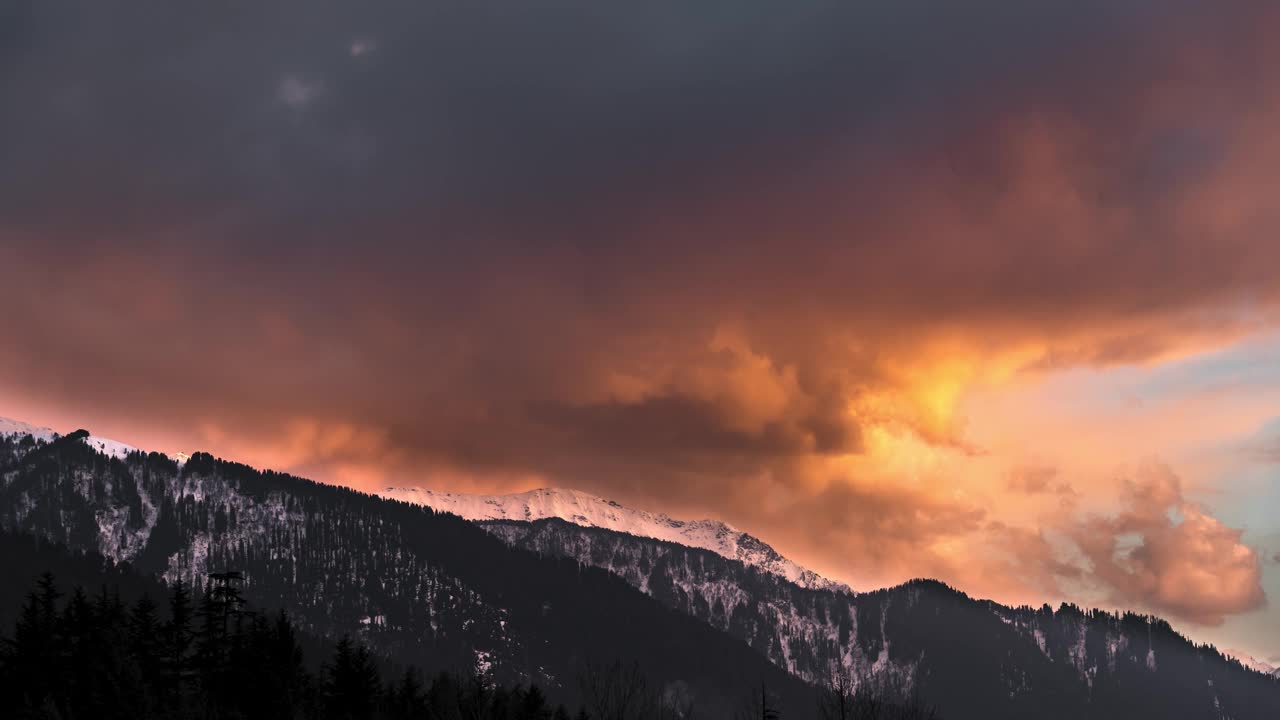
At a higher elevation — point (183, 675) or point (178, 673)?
point (178, 673)

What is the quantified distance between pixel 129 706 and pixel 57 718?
21742 millimetres

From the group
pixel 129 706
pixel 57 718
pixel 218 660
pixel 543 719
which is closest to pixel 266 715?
pixel 218 660

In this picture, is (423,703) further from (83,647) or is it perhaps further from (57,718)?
(57,718)

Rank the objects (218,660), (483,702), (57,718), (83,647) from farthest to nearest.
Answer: (483,702)
(218,660)
(83,647)
(57,718)

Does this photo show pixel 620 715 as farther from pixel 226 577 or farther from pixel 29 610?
pixel 29 610

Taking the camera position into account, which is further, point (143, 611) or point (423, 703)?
point (423, 703)

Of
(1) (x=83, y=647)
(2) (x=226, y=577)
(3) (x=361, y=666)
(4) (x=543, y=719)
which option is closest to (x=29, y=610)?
(1) (x=83, y=647)

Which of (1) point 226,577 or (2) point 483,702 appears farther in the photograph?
(2) point 483,702

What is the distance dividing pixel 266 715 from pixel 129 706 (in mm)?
16342

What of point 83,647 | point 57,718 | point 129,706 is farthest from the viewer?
point 83,647

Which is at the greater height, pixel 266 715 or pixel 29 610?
pixel 29 610

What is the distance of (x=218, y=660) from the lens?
106625 mm

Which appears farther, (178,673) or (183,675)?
(178,673)

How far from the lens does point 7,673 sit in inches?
3585
